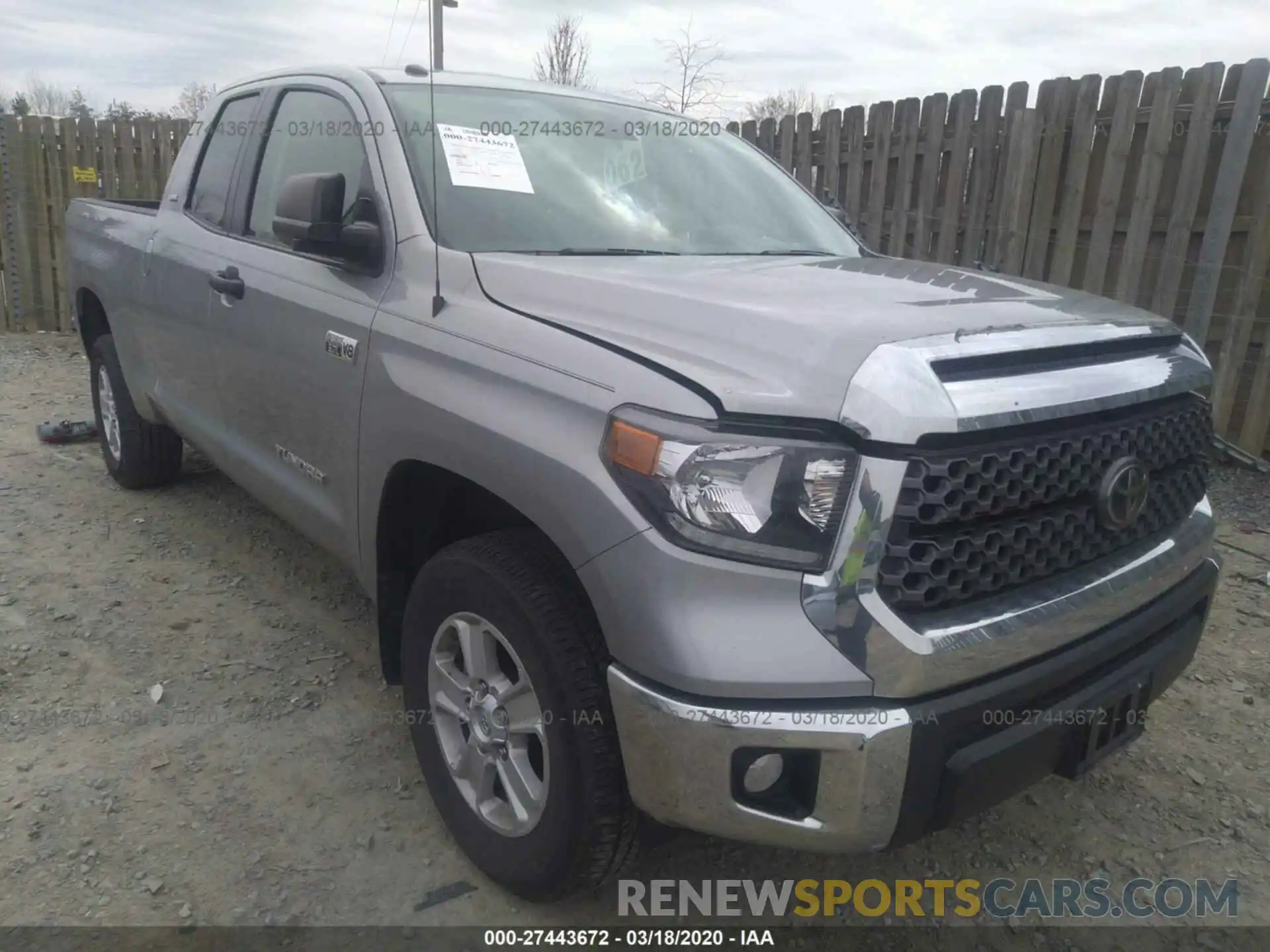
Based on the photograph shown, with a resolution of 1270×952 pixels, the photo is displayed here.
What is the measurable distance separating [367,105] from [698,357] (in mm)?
1590

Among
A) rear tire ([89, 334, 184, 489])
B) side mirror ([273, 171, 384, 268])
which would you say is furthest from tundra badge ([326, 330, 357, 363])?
rear tire ([89, 334, 184, 489])

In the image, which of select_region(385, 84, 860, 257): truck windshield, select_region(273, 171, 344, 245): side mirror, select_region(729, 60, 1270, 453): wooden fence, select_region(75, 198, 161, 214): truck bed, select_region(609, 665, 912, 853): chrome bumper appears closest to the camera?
select_region(609, 665, 912, 853): chrome bumper

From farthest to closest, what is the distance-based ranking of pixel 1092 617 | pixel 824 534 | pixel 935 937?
pixel 935 937
pixel 1092 617
pixel 824 534

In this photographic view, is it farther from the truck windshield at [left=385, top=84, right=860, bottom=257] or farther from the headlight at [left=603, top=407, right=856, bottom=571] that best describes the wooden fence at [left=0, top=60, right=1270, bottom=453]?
the headlight at [left=603, top=407, right=856, bottom=571]

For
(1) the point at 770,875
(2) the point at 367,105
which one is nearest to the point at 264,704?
(1) the point at 770,875

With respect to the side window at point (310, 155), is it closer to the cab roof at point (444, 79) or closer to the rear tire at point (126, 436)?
the cab roof at point (444, 79)

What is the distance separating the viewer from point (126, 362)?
4230mm

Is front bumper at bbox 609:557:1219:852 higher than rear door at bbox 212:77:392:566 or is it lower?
lower

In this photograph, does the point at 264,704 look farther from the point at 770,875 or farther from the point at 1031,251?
the point at 1031,251

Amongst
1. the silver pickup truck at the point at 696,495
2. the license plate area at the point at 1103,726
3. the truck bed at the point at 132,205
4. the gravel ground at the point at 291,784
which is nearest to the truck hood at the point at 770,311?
the silver pickup truck at the point at 696,495

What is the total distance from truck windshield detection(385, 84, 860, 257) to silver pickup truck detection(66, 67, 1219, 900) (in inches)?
0.5

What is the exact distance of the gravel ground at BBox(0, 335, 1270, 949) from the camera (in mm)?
2176

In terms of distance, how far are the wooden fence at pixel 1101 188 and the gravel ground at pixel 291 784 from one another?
1753 millimetres

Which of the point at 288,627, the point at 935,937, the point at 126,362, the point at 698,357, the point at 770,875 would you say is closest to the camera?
the point at 698,357
